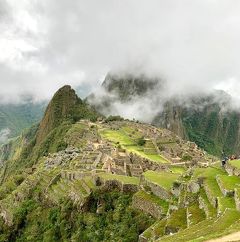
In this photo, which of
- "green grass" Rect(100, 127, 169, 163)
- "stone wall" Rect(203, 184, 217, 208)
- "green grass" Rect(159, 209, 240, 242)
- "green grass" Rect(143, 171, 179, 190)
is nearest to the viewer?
"green grass" Rect(159, 209, 240, 242)

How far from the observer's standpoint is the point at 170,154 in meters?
101

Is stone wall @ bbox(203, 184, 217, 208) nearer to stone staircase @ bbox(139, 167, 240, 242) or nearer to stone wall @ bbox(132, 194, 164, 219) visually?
stone staircase @ bbox(139, 167, 240, 242)

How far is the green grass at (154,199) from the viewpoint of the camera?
34.6 meters

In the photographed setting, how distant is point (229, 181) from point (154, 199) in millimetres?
6868

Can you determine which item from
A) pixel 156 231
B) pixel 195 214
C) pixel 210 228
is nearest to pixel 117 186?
pixel 156 231

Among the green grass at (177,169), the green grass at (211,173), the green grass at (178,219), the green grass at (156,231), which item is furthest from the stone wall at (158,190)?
the green grass at (177,169)

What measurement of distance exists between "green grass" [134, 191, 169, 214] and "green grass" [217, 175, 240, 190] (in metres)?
4.42

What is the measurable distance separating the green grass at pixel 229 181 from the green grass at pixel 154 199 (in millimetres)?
4419

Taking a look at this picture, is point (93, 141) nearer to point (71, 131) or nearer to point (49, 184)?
point (71, 131)

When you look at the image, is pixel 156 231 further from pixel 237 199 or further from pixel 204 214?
pixel 237 199

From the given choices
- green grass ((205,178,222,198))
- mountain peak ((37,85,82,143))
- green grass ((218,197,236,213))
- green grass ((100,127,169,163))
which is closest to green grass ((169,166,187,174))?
green grass ((100,127,169,163))

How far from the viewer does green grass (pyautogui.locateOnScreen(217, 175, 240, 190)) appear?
30134 mm

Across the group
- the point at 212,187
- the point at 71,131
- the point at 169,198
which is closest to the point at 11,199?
the point at 169,198

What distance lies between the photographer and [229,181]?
3180cm
